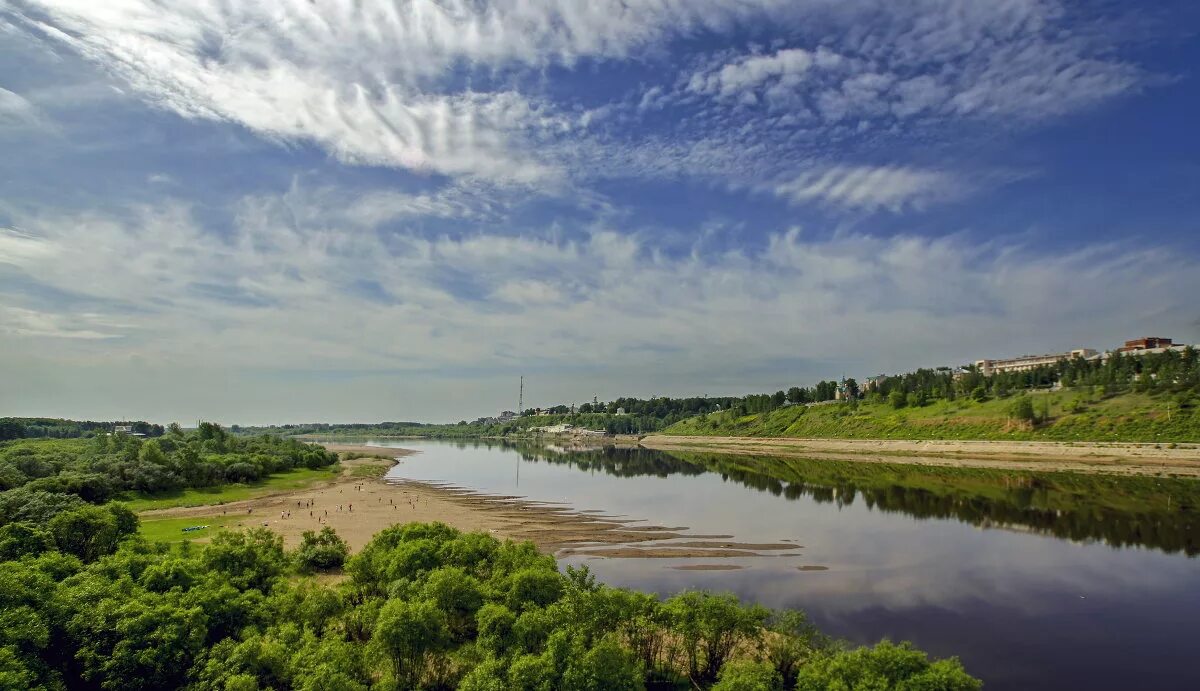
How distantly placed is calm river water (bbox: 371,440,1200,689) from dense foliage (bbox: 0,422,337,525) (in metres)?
39.8

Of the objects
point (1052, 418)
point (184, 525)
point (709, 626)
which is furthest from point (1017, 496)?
point (184, 525)

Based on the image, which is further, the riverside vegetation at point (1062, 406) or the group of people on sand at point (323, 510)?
the riverside vegetation at point (1062, 406)

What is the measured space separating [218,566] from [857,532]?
54.6 m

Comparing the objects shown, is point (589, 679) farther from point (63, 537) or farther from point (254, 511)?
point (254, 511)

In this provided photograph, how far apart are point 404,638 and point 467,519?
5101 cm

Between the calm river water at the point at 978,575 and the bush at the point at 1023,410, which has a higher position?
the bush at the point at 1023,410

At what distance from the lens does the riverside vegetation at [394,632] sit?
18438 millimetres

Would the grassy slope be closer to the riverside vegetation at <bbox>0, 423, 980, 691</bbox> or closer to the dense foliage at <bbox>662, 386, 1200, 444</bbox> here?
the dense foliage at <bbox>662, 386, 1200, 444</bbox>

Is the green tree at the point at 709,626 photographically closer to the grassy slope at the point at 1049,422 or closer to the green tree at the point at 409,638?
the green tree at the point at 409,638

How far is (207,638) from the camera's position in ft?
74.9

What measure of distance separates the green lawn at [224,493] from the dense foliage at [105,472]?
182 cm

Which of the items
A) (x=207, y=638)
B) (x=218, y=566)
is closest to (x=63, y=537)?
(x=218, y=566)

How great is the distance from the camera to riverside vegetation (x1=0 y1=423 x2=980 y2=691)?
18438 mm

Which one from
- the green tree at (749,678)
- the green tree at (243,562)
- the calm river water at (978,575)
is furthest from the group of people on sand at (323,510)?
the green tree at (749,678)
